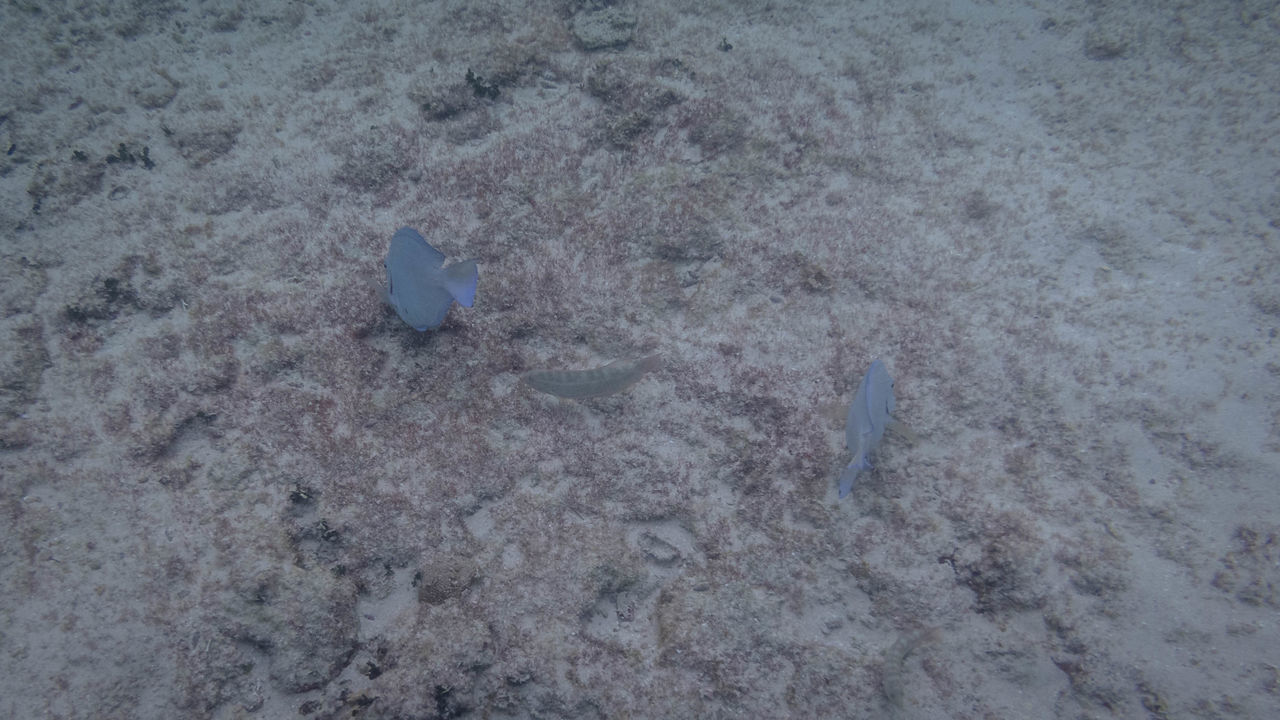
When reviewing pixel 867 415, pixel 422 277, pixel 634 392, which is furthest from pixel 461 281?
pixel 867 415

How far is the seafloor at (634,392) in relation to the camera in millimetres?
2943

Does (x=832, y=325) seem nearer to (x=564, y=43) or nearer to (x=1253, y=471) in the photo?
(x=1253, y=471)

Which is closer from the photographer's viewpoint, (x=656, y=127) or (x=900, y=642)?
(x=900, y=642)

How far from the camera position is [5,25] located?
686 cm

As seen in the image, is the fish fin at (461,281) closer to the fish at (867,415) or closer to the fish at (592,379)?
the fish at (592,379)

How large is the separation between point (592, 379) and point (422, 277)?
4.27 feet

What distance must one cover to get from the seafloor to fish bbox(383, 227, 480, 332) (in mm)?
738

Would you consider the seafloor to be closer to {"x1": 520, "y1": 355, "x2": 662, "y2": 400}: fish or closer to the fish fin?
{"x1": 520, "y1": 355, "x2": 662, "y2": 400}: fish

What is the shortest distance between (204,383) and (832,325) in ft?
16.1

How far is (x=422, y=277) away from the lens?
3.24 m

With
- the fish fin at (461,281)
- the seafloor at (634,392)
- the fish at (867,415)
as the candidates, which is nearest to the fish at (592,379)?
the seafloor at (634,392)

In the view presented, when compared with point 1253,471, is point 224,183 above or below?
above

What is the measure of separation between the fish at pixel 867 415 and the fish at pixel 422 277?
241cm

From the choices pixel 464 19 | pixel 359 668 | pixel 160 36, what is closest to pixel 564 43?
pixel 464 19
